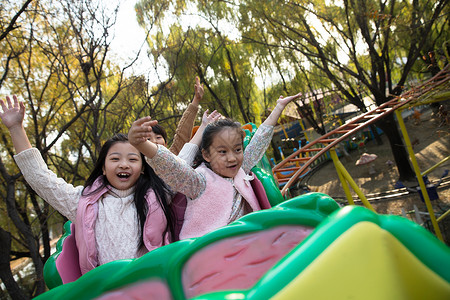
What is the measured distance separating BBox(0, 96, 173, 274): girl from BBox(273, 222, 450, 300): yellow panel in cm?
130

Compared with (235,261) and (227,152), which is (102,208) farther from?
(235,261)

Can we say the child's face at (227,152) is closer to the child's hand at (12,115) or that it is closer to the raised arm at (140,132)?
the raised arm at (140,132)

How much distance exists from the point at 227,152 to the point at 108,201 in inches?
27.0

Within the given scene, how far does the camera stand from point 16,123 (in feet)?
5.73

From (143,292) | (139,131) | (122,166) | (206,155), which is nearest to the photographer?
(143,292)

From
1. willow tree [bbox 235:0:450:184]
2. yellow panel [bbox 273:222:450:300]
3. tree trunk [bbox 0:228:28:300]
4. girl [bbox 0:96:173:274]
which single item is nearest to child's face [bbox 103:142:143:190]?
girl [bbox 0:96:173:274]

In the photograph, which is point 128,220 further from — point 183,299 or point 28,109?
point 28,109

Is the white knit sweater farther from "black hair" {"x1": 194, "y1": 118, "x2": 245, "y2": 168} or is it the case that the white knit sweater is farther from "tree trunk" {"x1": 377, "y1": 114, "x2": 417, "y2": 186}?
"tree trunk" {"x1": 377, "y1": 114, "x2": 417, "y2": 186}

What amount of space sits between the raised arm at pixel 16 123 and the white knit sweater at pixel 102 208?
1.7 inches

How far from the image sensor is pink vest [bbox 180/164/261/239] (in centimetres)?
181

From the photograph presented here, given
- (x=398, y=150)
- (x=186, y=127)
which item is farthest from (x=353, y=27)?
(x=186, y=127)

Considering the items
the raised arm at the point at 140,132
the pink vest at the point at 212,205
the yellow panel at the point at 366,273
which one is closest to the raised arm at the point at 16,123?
the raised arm at the point at 140,132

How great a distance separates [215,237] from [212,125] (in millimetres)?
1289

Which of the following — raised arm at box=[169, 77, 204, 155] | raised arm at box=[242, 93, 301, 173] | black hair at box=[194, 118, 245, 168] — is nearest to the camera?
black hair at box=[194, 118, 245, 168]
